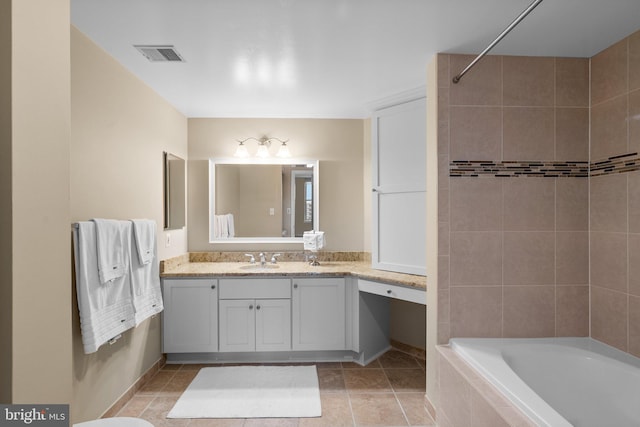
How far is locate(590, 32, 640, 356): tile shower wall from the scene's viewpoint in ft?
6.37

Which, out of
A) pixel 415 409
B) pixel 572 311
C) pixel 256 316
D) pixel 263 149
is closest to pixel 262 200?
pixel 263 149

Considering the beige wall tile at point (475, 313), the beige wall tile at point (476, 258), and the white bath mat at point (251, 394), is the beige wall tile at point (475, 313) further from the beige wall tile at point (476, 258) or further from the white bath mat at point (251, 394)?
the white bath mat at point (251, 394)

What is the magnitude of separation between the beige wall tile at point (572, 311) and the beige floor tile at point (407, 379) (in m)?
1.05

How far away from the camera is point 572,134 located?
7.43 ft

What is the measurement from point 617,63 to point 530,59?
0.45 meters

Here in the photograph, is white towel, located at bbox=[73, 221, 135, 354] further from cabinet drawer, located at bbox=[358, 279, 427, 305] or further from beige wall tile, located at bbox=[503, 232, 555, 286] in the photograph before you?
beige wall tile, located at bbox=[503, 232, 555, 286]

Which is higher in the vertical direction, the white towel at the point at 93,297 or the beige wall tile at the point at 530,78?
the beige wall tile at the point at 530,78

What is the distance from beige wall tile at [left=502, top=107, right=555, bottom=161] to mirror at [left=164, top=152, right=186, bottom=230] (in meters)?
2.65

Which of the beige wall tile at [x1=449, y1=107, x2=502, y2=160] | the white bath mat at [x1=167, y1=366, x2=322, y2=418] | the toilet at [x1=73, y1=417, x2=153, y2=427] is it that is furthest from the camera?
the white bath mat at [x1=167, y1=366, x2=322, y2=418]

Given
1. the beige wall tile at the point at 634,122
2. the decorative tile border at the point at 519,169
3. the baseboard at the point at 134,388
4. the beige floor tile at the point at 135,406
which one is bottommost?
the beige floor tile at the point at 135,406

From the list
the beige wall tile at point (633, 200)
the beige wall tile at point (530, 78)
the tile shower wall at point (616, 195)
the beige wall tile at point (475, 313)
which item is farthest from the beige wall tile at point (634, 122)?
the beige wall tile at point (475, 313)

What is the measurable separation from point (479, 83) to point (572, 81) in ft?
1.96

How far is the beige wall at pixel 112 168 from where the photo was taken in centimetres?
197

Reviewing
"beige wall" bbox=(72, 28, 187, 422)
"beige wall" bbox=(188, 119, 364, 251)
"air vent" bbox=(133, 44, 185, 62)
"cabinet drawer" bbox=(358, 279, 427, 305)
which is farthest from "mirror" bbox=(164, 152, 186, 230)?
"cabinet drawer" bbox=(358, 279, 427, 305)
